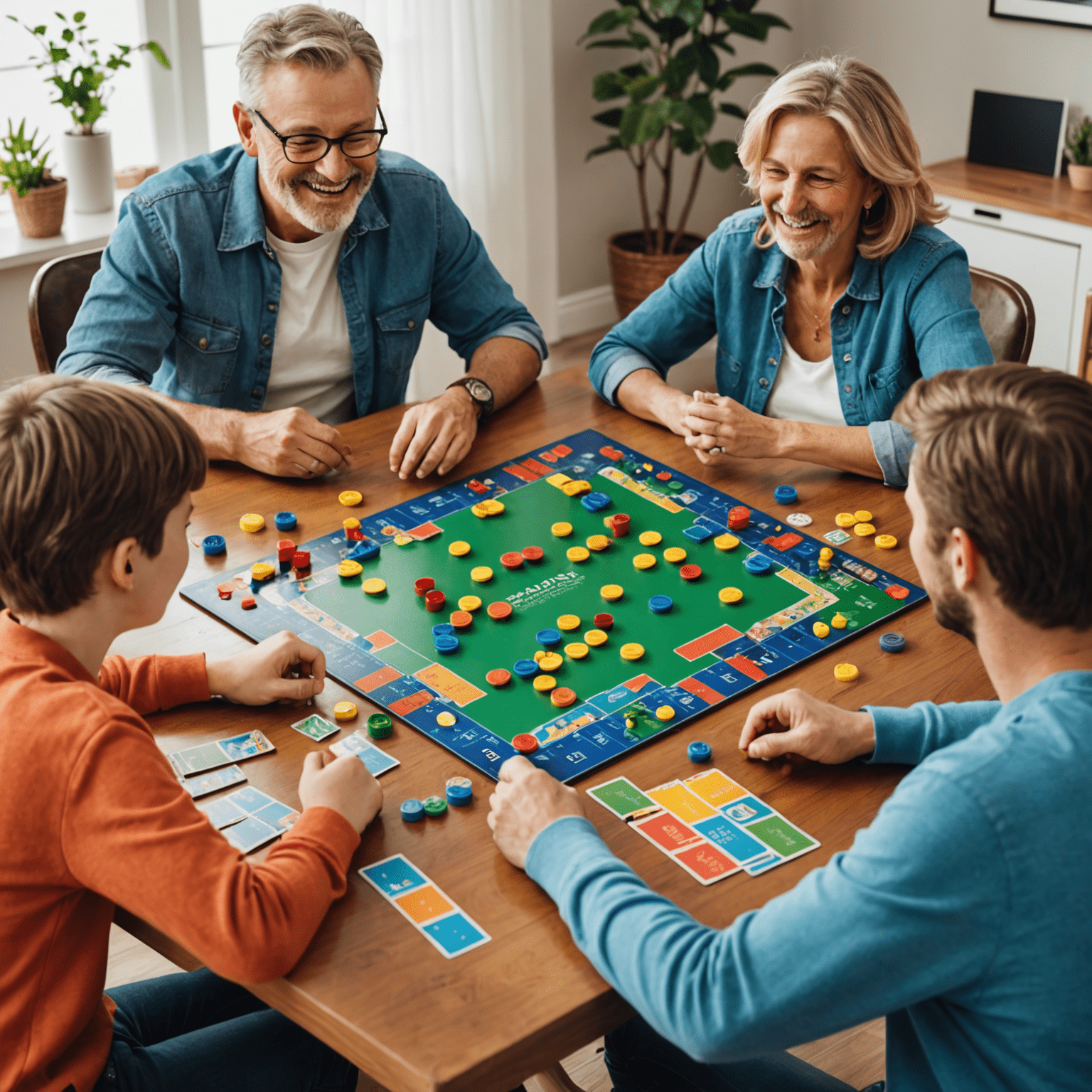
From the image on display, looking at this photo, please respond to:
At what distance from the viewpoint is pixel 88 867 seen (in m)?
1.08

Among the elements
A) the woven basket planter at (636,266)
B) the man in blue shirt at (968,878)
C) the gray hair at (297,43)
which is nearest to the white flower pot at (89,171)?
the gray hair at (297,43)

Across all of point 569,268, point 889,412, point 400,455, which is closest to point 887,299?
point 889,412

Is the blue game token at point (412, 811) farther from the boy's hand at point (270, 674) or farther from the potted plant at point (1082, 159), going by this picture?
the potted plant at point (1082, 159)

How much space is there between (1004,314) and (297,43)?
4.37 ft

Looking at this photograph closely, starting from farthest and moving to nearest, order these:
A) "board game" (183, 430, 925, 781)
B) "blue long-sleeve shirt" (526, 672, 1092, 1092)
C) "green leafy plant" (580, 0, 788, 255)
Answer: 1. "green leafy plant" (580, 0, 788, 255)
2. "board game" (183, 430, 925, 781)
3. "blue long-sleeve shirt" (526, 672, 1092, 1092)

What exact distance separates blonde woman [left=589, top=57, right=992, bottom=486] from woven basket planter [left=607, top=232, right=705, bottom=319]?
217 cm

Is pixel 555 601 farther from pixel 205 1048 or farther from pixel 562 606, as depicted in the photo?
pixel 205 1048

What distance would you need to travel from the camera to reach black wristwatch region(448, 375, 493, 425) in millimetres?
2115

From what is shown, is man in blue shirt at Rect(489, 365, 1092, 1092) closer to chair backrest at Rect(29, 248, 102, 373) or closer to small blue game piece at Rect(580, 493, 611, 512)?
small blue game piece at Rect(580, 493, 611, 512)

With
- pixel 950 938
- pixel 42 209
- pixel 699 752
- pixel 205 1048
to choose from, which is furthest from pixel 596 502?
pixel 42 209

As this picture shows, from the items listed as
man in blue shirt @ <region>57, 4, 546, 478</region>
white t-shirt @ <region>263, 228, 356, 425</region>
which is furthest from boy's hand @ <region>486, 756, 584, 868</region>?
white t-shirt @ <region>263, 228, 356, 425</region>

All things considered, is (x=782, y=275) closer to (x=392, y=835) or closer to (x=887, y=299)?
(x=887, y=299)

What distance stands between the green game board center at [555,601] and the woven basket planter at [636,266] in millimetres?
2738

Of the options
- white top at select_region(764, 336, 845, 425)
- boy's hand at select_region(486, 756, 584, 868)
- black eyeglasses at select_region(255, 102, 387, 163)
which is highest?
black eyeglasses at select_region(255, 102, 387, 163)
